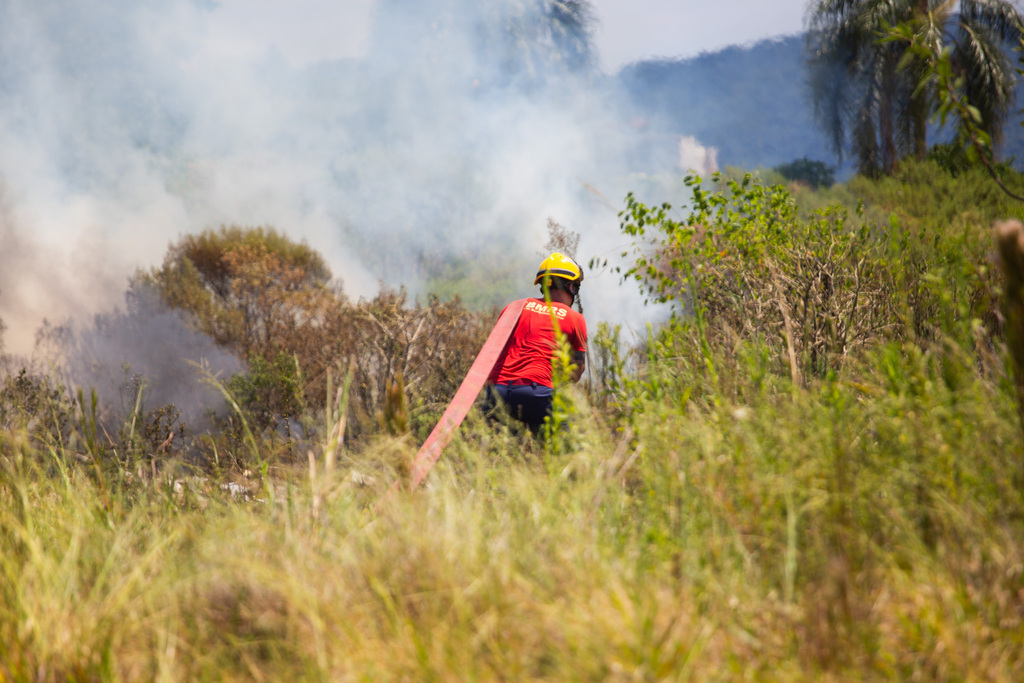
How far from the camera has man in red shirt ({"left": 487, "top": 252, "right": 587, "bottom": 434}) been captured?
3.68 meters

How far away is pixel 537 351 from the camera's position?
12.3 feet

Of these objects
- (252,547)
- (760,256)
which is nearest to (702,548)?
(252,547)

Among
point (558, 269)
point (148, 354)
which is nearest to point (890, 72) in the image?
point (558, 269)

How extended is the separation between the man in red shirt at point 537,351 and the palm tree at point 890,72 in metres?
13.7

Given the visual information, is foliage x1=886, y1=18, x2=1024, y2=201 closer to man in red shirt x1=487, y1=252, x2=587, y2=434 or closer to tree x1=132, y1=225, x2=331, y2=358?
man in red shirt x1=487, y1=252, x2=587, y2=434

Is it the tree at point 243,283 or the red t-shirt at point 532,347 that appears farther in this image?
the tree at point 243,283

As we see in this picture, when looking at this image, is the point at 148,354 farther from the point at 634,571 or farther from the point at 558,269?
the point at 634,571

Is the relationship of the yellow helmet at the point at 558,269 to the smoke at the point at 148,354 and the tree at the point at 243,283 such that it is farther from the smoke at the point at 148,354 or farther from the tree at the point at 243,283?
the smoke at the point at 148,354

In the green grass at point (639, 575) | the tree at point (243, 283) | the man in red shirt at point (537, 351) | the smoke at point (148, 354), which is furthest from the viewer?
the smoke at point (148, 354)

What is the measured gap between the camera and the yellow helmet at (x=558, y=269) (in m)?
3.79

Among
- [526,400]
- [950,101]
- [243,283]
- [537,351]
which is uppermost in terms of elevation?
[243,283]

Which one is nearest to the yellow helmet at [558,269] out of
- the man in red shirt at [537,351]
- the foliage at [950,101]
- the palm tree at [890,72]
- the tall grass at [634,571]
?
the man in red shirt at [537,351]

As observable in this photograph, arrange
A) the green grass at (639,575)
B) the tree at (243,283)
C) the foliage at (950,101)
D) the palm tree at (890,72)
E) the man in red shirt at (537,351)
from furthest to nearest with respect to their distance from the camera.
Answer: the palm tree at (890,72) → the tree at (243,283) → the man in red shirt at (537,351) → the foliage at (950,101) → the green grass at (639,575)

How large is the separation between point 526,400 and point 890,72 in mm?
17172
